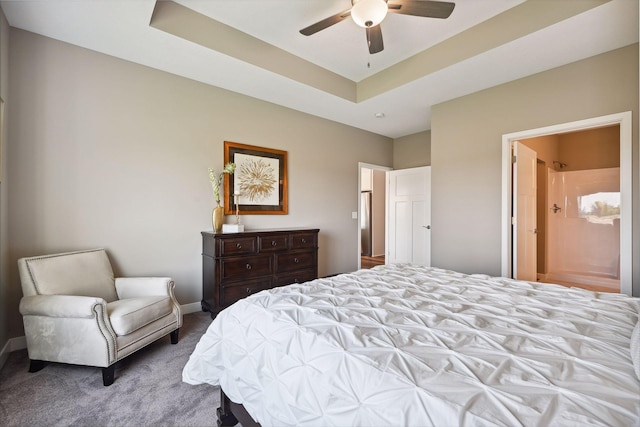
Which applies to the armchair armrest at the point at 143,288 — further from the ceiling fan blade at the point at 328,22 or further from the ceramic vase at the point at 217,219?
the ceiling fan blade at the point at 328,22

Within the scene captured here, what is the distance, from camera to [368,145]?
526 centimetres

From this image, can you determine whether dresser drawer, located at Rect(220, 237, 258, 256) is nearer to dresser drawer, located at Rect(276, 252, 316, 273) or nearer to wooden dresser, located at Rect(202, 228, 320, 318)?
wooden dresser, located at Rect(202, 228, 320, 318)

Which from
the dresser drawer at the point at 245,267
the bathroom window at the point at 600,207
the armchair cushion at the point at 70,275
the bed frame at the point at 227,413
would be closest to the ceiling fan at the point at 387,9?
the dresser drawer at the point at 245,267

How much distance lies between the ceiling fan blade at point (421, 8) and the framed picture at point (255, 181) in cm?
228

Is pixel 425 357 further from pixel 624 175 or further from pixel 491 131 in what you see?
pixel 491 131

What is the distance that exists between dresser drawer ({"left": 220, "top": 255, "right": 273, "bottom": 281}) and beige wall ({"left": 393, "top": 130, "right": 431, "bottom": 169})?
3.35 metres

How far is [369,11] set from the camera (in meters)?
2.05

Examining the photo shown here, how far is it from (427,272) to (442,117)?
2.43m

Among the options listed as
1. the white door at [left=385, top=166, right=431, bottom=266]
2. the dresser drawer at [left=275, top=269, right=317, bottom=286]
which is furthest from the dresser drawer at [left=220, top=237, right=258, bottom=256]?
the white door at [left=385, top=166, right=431, bottom=266]

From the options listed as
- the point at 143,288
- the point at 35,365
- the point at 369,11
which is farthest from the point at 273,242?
the point at 369,11

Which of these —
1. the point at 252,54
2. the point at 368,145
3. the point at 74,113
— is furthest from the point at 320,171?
the point at 74,113

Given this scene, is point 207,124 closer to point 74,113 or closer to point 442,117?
point 74,113

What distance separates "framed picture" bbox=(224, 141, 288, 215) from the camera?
3570 mm

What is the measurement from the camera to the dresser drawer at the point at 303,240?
11.9 ft
